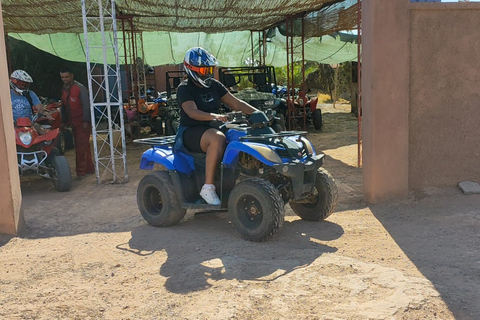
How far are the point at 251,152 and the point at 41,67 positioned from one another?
19.1m

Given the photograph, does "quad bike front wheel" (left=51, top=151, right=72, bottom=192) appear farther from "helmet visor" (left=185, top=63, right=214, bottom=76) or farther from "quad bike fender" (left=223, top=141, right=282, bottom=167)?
"quad bike fender" (left=223, top=141, right=282, bottom=167)

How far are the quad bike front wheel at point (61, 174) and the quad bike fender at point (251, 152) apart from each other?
4.04 m

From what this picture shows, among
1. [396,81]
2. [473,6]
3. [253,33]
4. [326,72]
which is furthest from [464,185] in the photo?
[326,72]

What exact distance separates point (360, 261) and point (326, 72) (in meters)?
24.2

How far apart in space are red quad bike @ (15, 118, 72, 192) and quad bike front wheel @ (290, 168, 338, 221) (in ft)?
13.9

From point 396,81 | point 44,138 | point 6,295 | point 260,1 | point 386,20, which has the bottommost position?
point 6,295

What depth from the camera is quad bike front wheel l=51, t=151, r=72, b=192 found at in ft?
26.0

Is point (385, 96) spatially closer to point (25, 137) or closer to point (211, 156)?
point (211, 156)

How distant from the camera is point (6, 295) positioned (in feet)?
12.8

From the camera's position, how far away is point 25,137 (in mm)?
7797

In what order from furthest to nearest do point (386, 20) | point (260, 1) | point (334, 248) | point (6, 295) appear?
point (260, 1) < point (386, 20) < point (334, 248) < point (6, 295)

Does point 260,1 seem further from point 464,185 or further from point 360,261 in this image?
point 360,261

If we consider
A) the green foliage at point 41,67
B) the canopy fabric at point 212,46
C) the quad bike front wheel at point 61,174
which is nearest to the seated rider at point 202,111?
the quad bike front wheel at point 61,174

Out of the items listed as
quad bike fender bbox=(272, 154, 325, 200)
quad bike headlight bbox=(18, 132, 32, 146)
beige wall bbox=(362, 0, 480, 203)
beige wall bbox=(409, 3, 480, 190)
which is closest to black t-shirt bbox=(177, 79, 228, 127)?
quad bike fender bbox=(272, 154, 325, 200)
